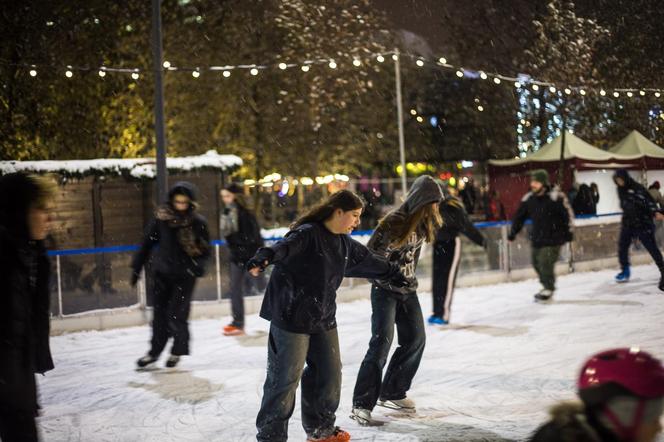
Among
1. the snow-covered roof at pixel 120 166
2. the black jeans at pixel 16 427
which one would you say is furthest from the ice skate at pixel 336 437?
the snow-covered roof at pixel 120 166

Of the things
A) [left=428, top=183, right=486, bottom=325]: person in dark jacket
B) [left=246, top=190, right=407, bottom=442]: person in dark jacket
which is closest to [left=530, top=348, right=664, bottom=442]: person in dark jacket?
[left=246, top=190, right=407, bottom=442]: person in dark jacket

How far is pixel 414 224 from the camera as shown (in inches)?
223

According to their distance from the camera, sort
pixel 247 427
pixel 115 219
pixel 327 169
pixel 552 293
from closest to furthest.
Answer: pixel 247 427 < pixel 552 293 < pixel 115 219 < pixel 327 169

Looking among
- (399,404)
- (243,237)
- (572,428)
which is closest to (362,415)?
(399,404)

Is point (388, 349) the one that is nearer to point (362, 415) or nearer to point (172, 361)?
point (362, 415)

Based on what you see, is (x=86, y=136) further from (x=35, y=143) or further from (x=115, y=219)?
(x=115, y=219)

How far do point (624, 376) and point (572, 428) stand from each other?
0.61ft

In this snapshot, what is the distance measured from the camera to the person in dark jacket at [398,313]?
5328 mm

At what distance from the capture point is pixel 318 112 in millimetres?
24609

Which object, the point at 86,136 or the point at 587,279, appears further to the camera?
the point at 86,136

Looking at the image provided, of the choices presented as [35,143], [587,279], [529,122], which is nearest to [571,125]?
[529,122]

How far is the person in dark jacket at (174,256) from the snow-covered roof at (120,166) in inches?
299

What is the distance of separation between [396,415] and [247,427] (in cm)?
97

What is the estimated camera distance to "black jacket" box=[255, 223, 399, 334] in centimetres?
442
